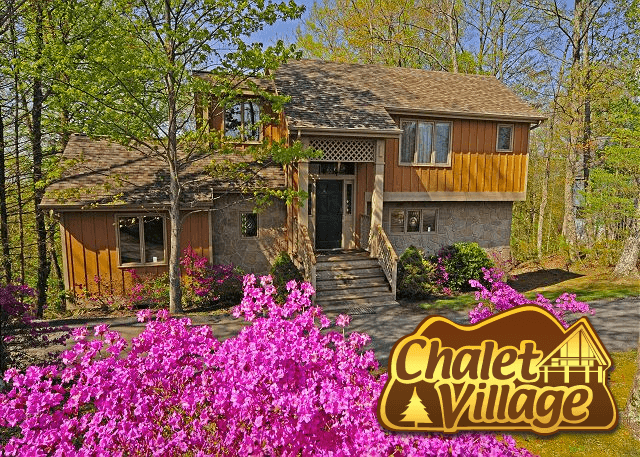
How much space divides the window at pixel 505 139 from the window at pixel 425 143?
7.87ft

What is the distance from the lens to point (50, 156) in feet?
48.3

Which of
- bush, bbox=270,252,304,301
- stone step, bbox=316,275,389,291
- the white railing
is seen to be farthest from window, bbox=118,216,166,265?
the white railing

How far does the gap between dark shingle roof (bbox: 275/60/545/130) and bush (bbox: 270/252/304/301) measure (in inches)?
172

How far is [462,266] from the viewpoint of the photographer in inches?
558

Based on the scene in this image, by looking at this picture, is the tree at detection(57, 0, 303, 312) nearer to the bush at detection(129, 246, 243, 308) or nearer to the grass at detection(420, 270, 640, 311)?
the bush at detection(129, 246, 243, 308)

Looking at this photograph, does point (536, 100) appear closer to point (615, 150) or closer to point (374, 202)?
point (615, 150)

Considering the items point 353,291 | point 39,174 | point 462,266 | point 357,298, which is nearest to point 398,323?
point 357,298

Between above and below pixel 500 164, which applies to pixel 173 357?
below

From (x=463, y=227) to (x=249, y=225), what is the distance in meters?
8.82

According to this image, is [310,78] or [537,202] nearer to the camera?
[310,78]

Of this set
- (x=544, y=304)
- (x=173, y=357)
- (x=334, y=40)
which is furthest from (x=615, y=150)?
(x=334, y=40)

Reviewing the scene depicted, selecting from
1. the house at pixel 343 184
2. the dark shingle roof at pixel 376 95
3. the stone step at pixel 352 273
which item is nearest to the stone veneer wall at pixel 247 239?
the house at pixel 343 184

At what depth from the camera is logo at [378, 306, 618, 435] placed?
3.07m

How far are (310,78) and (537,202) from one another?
22365 millimetres
